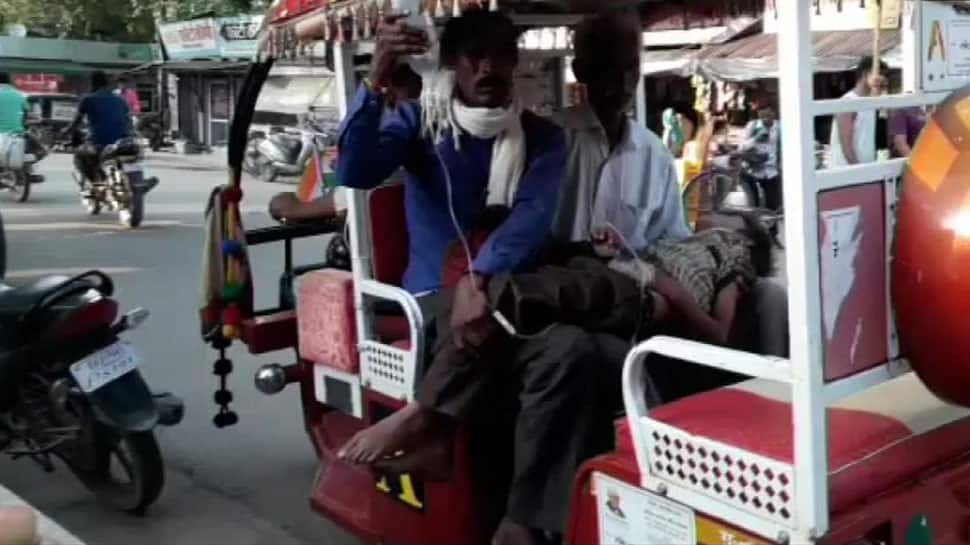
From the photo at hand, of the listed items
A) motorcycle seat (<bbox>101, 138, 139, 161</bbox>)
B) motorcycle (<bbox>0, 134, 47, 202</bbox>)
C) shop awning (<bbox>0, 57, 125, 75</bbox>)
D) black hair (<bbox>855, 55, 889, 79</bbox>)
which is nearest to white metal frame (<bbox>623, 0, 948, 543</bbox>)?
black hair (<bbox>855, 55, 889, 79</bbox>)

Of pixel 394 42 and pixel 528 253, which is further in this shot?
pixel 528 253

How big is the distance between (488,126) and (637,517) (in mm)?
1161

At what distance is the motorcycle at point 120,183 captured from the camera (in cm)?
1217

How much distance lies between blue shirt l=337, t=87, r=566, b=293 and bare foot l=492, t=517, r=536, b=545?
2.01ft

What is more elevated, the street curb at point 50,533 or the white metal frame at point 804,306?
the white metal frame at point 804,306

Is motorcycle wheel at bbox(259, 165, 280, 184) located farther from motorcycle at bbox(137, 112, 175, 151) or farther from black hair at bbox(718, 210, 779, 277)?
black hair at bbox(718, 210, 779, 277)

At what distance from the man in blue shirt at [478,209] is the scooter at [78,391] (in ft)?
4.42

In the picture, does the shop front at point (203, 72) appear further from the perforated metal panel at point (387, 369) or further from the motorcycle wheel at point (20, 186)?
the perforated metal panel at point (387, 369)

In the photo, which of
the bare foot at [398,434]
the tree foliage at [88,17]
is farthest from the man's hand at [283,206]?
the tree foliage at [88,17]

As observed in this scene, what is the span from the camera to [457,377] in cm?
288

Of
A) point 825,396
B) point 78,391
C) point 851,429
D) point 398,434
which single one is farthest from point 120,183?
point 825,396

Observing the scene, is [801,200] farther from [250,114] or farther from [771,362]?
[250,114]

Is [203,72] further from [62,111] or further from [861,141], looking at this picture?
[861,141]

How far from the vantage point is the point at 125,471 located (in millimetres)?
4344
